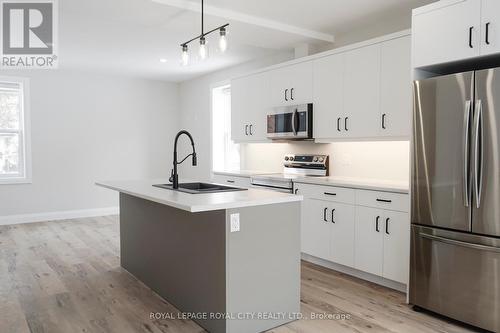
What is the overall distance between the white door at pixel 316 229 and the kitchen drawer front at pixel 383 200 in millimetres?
434

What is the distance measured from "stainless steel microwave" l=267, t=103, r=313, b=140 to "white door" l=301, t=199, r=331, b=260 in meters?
0.85

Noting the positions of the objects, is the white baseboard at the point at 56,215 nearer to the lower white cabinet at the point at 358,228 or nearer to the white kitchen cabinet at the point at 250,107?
the white kitchen cabinet at the point at 250,107

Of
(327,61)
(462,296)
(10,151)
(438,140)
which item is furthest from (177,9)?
(10,151)

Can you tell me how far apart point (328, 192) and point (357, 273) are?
818 millimetres

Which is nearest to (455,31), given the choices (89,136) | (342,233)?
(342,233)

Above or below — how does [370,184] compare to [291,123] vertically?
below

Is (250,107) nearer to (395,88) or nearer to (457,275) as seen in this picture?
(395,88)

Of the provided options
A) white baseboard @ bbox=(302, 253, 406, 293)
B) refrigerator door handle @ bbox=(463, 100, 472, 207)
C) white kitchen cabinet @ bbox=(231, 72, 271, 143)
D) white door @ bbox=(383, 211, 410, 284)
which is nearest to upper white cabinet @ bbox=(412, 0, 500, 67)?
refrigerator door handle @ bbox=(463, 100, 472, 207)

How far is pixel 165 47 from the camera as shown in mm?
5188

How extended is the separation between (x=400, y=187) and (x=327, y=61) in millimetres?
1628

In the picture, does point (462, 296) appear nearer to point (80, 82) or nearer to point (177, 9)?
point (177, 9)

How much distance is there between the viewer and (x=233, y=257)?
244cm

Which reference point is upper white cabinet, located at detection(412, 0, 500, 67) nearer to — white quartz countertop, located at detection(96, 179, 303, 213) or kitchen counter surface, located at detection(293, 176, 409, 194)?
kitchen counter surface, located at detection(293, 176, 409, 194)
